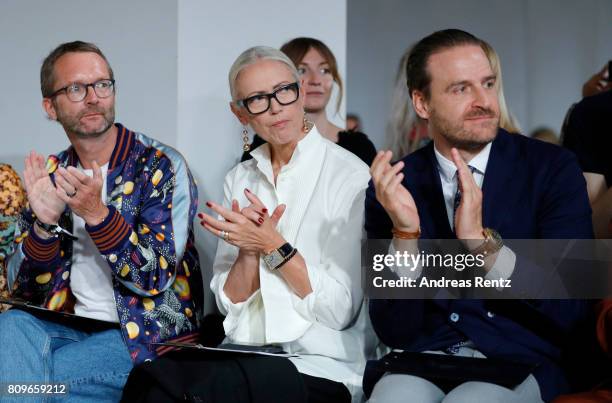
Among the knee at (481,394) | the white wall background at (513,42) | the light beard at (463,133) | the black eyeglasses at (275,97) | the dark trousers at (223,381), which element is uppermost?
the white wall background at (513,42)

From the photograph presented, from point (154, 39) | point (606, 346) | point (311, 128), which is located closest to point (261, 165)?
point (311, 128)

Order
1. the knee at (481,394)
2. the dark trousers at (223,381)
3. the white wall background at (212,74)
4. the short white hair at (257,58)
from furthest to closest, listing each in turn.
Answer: the white wall background at (212,74) < the short white hair at (257,58) < the dark trousers at (223,381) < the knee at (481,394)

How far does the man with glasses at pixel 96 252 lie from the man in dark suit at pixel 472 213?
72 centimetres

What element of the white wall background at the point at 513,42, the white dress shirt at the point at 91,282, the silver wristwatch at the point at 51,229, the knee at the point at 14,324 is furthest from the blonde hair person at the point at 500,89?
the white wall background at the point at 513,42

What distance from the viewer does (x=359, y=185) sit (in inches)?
101

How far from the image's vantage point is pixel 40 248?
2654mm

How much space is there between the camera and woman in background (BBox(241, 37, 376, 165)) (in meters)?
3.32

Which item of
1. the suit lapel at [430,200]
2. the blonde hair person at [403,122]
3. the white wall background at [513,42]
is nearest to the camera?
the suit lapel at [430,200]

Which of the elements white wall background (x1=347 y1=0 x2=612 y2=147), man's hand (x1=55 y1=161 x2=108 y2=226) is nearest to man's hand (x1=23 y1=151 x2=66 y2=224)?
man's hand (x1=55 y1=161 x2=108 y2=226)

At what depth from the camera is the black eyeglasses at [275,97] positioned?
262 centimetres

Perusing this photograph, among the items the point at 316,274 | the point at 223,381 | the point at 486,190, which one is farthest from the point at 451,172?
the point at 223,381

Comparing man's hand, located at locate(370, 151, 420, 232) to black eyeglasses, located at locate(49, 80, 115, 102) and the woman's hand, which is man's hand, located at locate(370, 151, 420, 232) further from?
black eyeglasses, located at locate(49, 80, 115, 102)

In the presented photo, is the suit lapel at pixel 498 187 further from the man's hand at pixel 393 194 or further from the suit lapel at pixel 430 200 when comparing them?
the man's hand at pixel 393 194

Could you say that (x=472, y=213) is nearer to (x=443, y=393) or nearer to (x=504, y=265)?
(x=504, y=265)
